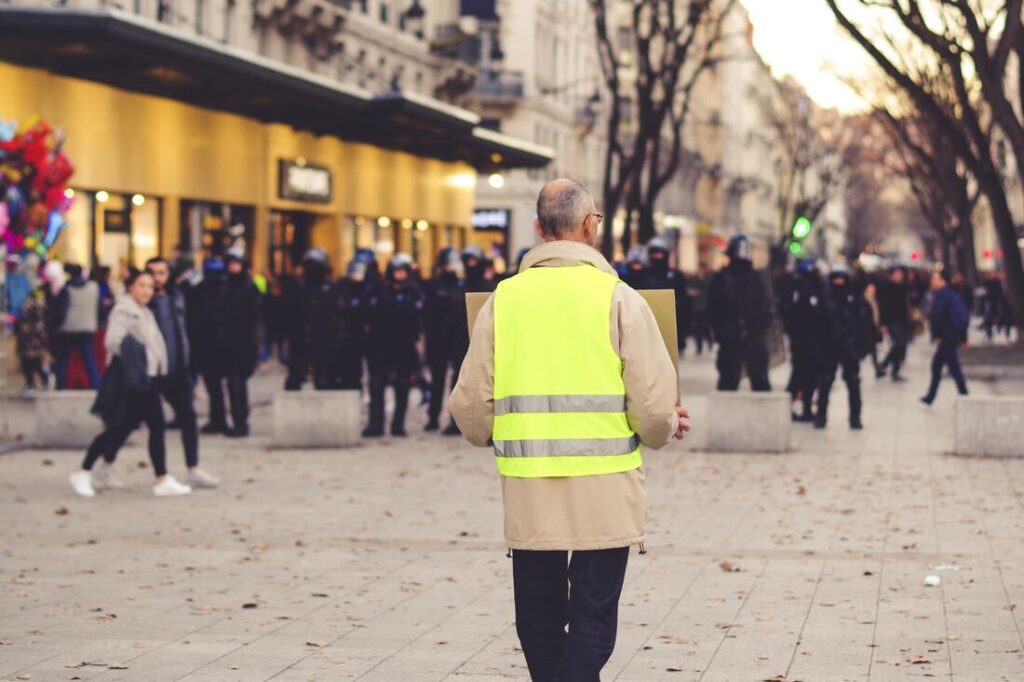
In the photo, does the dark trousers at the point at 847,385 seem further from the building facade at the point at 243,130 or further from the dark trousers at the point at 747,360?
the building facade at the point at 243,130

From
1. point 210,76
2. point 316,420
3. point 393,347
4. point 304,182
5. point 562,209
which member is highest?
point 210,76

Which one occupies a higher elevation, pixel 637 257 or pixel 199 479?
pixel 637 257

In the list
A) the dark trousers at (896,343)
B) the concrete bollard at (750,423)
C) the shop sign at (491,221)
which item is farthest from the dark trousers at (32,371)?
the shop sign at (491,221)

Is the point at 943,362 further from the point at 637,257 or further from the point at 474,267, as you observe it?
the point at 474,267

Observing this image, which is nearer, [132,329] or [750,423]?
[132,329]

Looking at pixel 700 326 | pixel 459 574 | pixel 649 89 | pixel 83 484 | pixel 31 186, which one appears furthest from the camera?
pixel 700 326

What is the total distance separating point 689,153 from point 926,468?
3039 inches

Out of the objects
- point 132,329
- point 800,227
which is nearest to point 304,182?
point 800,227

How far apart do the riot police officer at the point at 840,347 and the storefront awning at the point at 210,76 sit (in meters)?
9.46

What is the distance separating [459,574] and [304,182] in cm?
2867

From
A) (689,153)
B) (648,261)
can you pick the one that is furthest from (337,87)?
(689,153)

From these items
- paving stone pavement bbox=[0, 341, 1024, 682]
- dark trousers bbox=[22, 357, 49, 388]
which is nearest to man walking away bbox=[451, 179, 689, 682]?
paving stone pavement bbox=[0, 341, 1024, 682]

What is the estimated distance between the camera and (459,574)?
10477 millimetres

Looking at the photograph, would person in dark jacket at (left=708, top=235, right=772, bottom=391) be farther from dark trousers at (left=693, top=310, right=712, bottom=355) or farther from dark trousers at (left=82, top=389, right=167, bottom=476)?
Result: dark trousers at (left=693, top=310, right=712, bottom=355)
